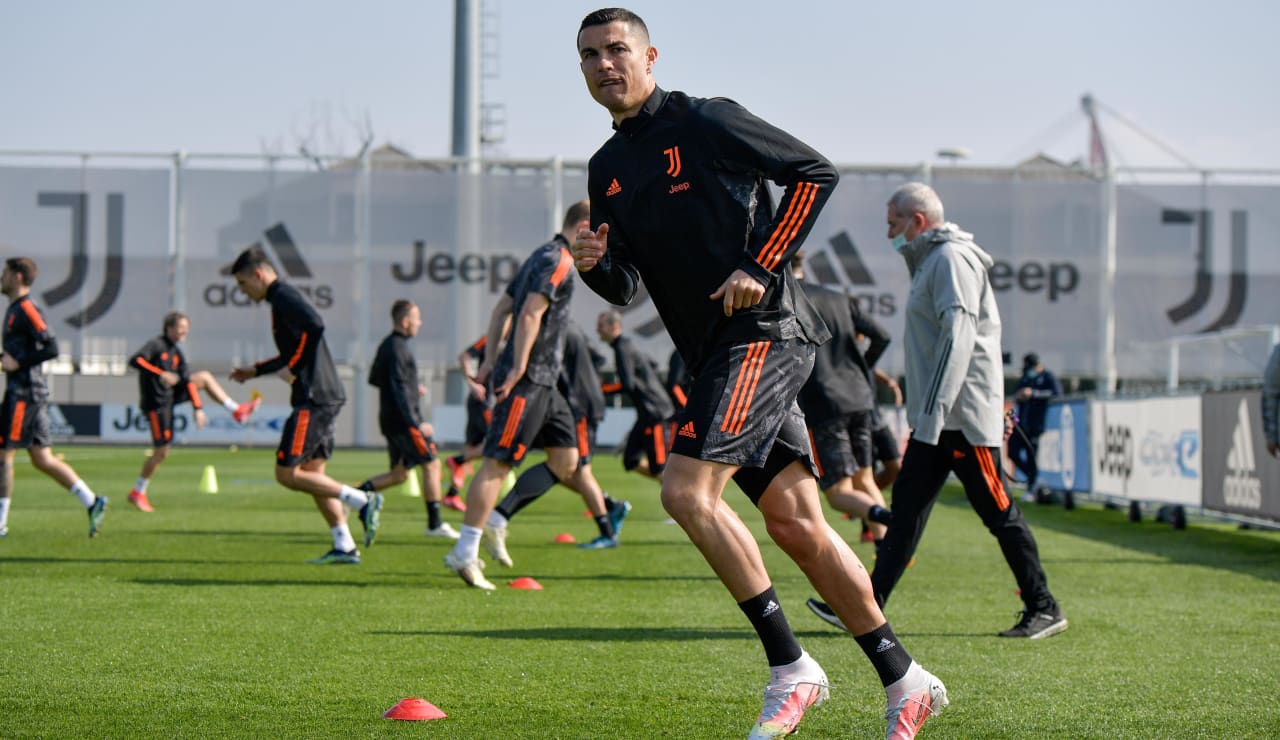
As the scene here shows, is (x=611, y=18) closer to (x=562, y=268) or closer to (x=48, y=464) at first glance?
(x=562, y=268)

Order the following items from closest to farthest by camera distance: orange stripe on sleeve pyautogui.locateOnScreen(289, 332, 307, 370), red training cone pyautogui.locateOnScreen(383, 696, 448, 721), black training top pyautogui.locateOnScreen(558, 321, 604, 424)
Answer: red training cone pyautogui.locateOnScreen(383, 696, 448, 721)
orange stripe on sleeve pyautogui.locateOnScreen(289, 332, 307, 370)
black training top pyautogui.locateOnScreen(558, 321, 604, 424)

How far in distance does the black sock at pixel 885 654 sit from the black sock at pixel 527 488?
524cm

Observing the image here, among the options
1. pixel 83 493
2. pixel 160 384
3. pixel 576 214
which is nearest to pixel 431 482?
pixel 83 493

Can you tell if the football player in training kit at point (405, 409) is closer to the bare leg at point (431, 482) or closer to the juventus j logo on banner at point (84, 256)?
the bare leg at point (431, 482)

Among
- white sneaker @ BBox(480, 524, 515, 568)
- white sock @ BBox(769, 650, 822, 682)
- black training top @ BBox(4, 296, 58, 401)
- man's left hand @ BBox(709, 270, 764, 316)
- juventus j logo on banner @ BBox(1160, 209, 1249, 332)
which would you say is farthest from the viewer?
juventus j logo on banner @ BBox(1160, 209, 1249, 332)

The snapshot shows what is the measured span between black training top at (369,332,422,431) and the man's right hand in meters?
8.27

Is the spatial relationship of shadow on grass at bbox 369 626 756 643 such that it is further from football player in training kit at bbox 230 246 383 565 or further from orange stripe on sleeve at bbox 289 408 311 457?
orange stripe on sleeve at bbox 289 408 311 457

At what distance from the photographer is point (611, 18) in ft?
14.7

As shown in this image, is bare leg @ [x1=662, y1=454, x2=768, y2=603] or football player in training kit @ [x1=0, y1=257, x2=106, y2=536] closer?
bare leg @ [x1=662, y1=454, x2=768, y2=603]

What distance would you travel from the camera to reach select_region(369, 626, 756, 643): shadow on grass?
6625mm

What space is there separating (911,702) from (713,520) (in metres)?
0.75

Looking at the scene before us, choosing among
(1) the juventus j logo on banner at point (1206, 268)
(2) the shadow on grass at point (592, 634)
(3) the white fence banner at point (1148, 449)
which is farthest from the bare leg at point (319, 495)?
(1) the juventus j logo on banner at point (1206, 268)

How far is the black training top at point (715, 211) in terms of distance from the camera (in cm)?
433

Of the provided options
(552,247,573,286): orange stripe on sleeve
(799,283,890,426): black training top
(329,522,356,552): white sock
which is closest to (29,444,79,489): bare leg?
(329,522,356,552): white sock
